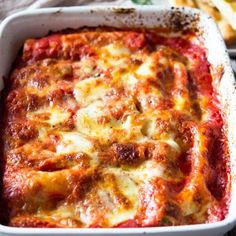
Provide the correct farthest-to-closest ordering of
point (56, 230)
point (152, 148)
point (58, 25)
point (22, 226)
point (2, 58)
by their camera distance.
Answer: point (58, 25) < point (2, 58) < point (152, 148) < point (22, 226) < point (56, 230)

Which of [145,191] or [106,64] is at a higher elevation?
[106,64]

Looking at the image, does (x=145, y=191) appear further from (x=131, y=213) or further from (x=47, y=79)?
(x=47, y=79)

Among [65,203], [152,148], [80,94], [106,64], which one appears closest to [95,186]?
[65,203]

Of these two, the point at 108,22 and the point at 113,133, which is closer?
the point at 113,133

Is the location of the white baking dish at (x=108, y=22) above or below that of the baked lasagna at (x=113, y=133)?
above

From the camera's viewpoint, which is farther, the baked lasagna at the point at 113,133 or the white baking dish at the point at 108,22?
the white baking dish at the point at 108,22

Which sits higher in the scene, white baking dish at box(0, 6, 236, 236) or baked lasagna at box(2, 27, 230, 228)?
white baking dish at box(0, 6, 236, 236)

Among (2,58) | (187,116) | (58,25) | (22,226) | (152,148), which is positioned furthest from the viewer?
(58,25)

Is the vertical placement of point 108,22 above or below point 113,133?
above
